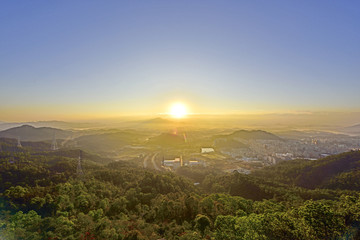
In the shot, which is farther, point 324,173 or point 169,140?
point 169,140

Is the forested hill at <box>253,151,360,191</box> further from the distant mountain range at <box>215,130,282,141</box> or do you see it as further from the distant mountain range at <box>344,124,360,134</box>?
the distant mountain range at <box>344,124,360,134</box>

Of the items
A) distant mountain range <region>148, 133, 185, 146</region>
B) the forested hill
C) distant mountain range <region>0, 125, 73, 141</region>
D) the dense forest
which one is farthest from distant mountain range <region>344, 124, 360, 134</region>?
distant mountain range <region>0, 125, 73, 141</region>

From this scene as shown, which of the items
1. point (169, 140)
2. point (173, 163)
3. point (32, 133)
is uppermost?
point (32, 133)

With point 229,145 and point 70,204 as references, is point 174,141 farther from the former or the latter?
point 70,204

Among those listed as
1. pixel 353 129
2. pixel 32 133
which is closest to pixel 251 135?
pixel 353 129

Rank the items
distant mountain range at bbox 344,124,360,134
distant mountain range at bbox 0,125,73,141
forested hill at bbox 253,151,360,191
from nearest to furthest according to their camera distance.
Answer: forested hill at bbox 253,151,360,191 → distant mountain range at bbox 0,125,73,141 → distant mountain range at bbox 344,124,360,134

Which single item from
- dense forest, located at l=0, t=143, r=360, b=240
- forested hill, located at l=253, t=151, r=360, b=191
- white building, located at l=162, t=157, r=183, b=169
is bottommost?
white building, located at l=162, t=157, r=183, b=169

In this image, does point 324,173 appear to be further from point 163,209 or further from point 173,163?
point 173,163

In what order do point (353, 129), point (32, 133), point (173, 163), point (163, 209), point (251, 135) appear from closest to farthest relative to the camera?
point (163, 209) < point (173, 163) < point (32, 133) < point (251, 135) < point (353, 129)
